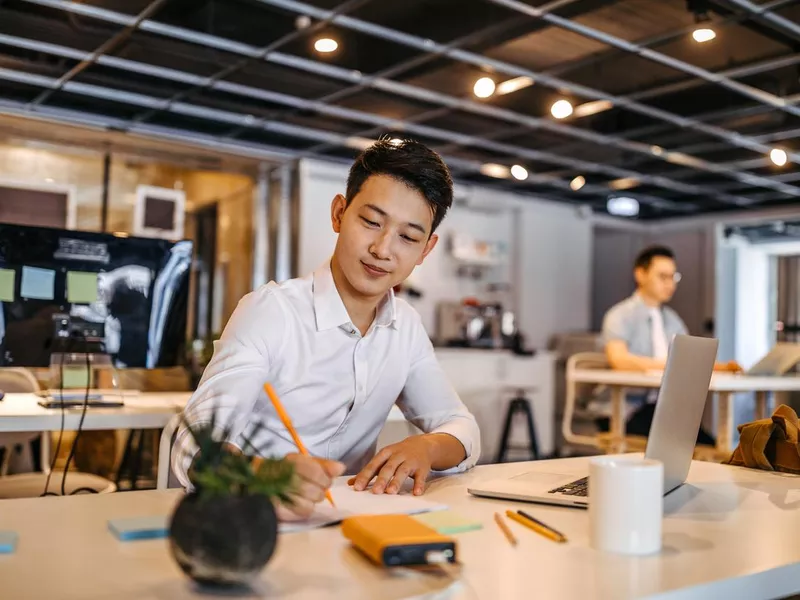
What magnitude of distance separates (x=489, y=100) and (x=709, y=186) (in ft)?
12.4

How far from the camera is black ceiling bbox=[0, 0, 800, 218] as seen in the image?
4.48 meters

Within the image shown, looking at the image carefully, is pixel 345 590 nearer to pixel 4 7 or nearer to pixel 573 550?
pixel 573 550

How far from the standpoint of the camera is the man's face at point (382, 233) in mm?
1531

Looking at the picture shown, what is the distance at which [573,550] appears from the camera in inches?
38.0

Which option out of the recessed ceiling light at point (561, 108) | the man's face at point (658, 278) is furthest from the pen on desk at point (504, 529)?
the recessed ceiling light at point (561, 108)

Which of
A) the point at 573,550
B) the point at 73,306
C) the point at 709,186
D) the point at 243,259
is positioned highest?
the point at 709,186

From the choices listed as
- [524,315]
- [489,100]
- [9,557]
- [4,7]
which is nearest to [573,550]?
[9,557]

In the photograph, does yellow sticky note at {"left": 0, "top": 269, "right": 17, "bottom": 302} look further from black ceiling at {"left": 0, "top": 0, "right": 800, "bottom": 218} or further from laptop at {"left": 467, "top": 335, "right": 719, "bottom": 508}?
black ceiling at {"left": 0, "top": 0, "right": 800, "bottom": 218}

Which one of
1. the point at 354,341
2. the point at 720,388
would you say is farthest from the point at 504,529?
the point at 720,388

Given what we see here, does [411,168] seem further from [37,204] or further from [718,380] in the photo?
[37,204]

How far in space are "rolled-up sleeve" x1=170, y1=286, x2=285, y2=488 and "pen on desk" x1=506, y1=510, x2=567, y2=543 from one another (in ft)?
1.54

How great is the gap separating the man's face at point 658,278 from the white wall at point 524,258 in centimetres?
363

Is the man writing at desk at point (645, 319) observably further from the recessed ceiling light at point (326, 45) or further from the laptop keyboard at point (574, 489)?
the laptop keyboard at point (574, 489)

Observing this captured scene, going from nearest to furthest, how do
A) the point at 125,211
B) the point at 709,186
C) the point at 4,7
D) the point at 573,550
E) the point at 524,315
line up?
1. the point at 573,550
2. the point at 4,7
3. the point at 125,211
4. the point at 709,186
5. the point at 524,315
